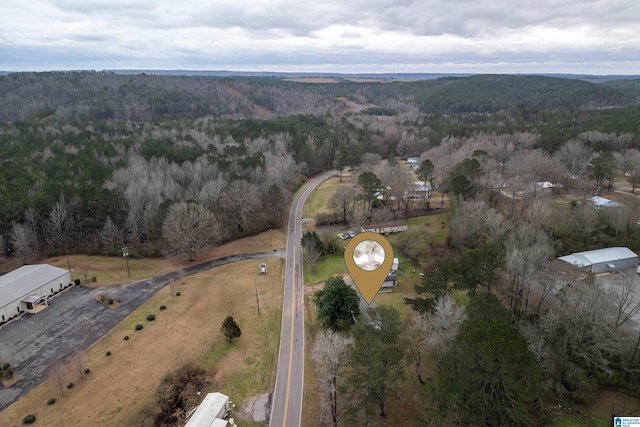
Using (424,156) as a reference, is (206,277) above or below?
below

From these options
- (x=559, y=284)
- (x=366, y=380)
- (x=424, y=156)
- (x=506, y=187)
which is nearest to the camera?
(x=366, y=380)

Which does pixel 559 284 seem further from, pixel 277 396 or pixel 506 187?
pixel 506 187

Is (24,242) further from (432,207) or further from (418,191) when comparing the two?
(432,207)

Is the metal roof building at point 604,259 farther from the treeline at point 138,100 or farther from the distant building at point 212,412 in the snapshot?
the treeline at point 138,100

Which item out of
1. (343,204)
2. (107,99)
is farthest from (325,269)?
(107,99)

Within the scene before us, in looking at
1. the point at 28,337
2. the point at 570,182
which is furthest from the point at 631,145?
the point at 28,337

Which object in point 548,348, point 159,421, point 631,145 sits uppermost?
point 631,145
